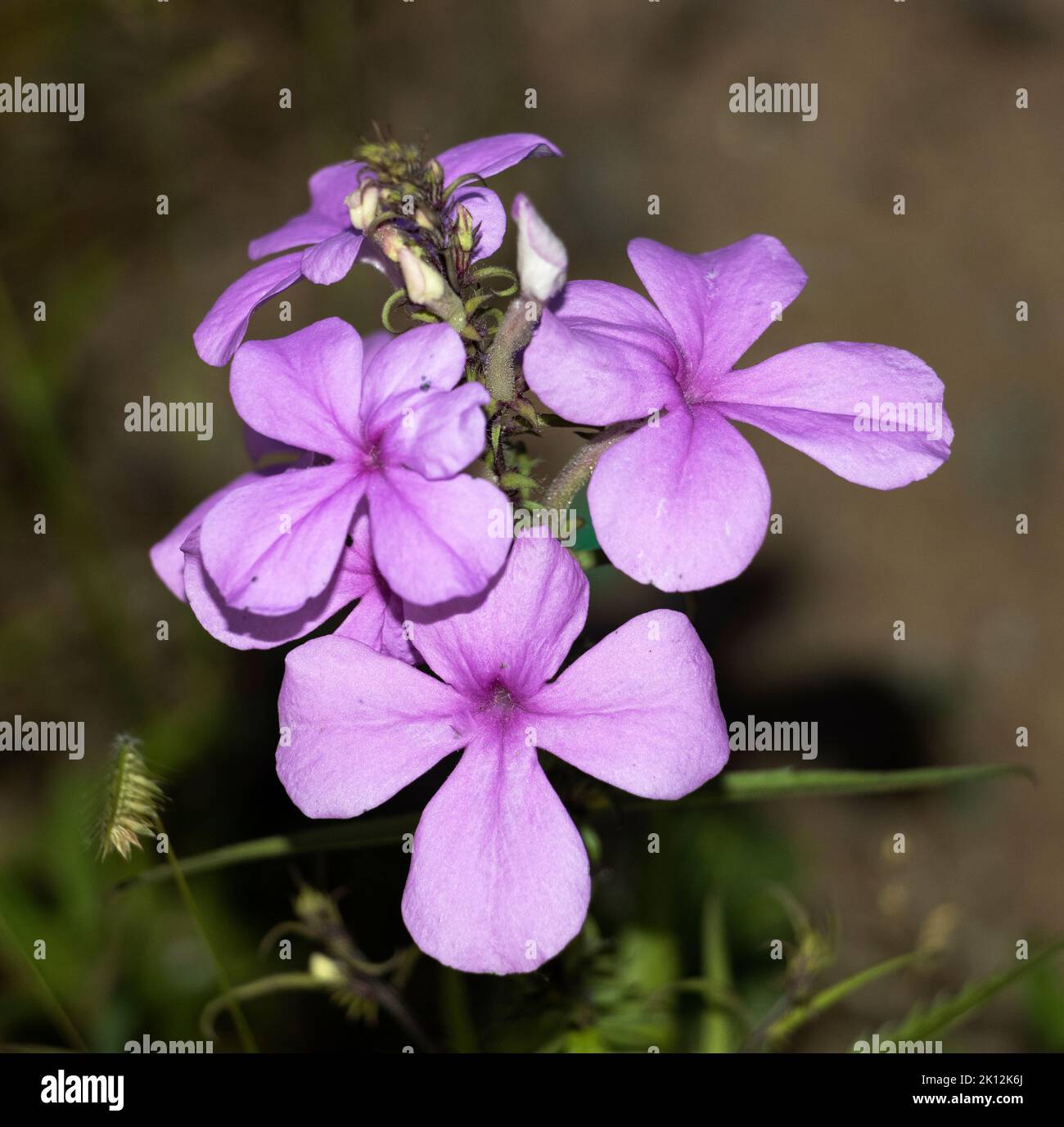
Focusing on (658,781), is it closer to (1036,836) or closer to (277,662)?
(277,662)

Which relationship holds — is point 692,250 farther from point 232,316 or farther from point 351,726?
point 351,726

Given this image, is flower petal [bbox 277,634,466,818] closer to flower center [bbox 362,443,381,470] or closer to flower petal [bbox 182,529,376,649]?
flower petal [bbox 182,529,376,649]

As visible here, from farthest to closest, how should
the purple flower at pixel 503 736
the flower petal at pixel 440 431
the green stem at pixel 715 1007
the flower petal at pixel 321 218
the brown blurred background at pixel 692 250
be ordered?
the brown blurred background at pixel 692 250 → the green stem at pixel 715 1007 → the flower petal at pixel 321 218 → the purple flower at pixel 503 736 → the flower petal at pixel 440 431

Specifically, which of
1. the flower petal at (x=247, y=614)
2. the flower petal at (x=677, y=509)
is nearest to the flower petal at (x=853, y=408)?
the flower petal at (x=677, y=509)

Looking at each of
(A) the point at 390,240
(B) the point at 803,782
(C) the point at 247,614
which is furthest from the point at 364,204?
(B) the point at 803,782

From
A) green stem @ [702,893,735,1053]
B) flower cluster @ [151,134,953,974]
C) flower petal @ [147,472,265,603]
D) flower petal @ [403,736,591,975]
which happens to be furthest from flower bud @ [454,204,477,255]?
green stem @ [702,893,735,1053]

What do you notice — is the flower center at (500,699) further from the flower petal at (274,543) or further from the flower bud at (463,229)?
the flower bud at (463,229)
